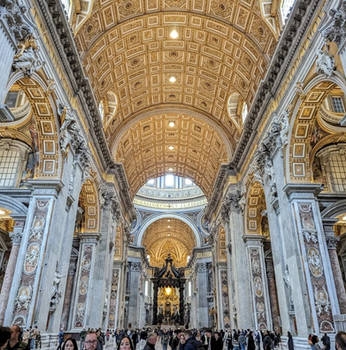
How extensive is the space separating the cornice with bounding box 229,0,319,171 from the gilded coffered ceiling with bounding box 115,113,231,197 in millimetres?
5030

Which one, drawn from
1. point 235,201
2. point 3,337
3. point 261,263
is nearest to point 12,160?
point 235,201

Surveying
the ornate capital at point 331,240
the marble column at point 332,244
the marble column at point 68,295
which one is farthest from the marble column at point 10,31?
the marble column at point 68,295

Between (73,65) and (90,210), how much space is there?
8291 millimetres

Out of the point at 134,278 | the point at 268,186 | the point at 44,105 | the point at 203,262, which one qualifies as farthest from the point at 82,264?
the point at 203,262

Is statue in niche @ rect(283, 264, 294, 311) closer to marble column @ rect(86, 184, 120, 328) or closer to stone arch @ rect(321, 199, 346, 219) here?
stone arch @ rect(321, 199, 346, 219)

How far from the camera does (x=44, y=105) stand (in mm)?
11117

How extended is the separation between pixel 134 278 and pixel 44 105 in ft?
108

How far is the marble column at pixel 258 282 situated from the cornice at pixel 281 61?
17.0 feet

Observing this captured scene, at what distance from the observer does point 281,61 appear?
11.9 metres

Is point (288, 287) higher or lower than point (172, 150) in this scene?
lower

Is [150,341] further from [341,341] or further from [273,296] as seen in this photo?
[273,296]

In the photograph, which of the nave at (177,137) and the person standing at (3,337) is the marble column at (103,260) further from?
the person standing at (3,337)

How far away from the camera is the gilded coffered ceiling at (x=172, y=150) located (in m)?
22.8

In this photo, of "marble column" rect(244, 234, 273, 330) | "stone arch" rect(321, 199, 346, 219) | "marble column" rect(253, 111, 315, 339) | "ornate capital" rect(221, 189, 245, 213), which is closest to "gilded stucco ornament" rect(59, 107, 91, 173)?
"marble column" rect(253, 111, 315, 339)
